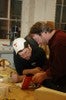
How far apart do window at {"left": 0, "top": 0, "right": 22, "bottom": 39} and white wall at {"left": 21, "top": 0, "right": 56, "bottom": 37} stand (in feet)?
0.56

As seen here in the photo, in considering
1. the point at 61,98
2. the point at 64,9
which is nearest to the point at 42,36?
the point at 61,98

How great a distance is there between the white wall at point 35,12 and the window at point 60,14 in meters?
0.32

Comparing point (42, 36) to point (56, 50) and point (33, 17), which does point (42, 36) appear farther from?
point (33, 17)

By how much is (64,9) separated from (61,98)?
392 cm

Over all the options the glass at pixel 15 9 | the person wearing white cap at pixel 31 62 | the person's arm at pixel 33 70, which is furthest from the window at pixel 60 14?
the person's arm at pixel 33 70

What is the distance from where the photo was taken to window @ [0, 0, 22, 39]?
4910 millimetres

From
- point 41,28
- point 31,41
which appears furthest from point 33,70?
point 41,28

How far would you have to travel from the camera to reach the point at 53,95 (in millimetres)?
1567

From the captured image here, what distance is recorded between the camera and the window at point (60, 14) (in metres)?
5.09

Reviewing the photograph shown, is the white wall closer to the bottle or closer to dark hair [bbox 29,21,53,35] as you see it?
dark hair [bbox 29,21,53,35]

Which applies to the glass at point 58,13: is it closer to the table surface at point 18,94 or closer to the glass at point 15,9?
the glass at point 15,9

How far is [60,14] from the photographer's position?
5164 mm

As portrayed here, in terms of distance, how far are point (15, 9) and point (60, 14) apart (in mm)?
989

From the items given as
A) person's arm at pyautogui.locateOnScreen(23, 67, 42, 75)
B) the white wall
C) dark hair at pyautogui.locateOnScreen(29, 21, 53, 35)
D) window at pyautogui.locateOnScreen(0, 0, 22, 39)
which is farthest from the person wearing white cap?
window at pyautogui.locateOnScreen(0, 0, 22, 39)
